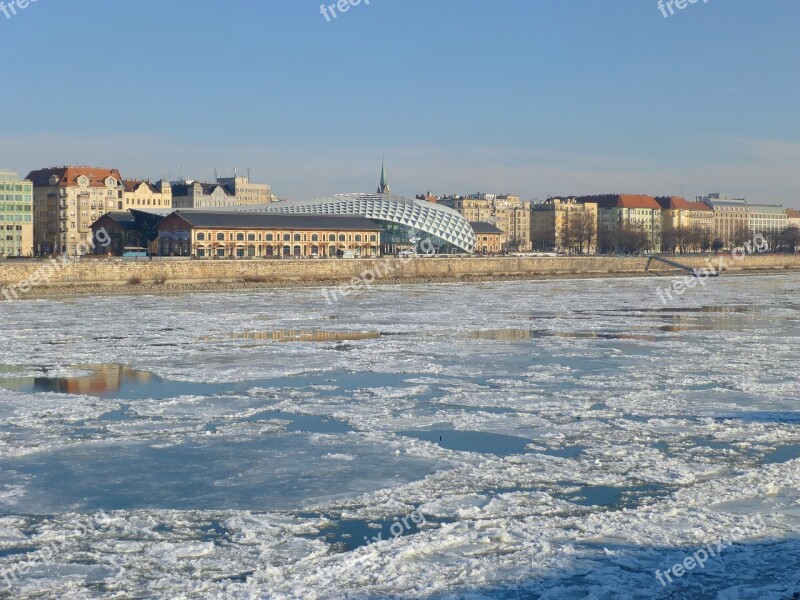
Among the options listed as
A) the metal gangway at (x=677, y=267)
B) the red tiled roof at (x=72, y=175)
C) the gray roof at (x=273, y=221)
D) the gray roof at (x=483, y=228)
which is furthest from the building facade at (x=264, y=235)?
the red tiled roof at (x=72, y=175)

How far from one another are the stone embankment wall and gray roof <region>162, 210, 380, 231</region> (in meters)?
12.9

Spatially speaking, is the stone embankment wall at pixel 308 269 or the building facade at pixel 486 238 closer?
the stone embankment wall at pixel 308 269

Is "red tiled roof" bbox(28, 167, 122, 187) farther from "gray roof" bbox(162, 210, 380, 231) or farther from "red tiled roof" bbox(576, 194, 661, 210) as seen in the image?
"red tiled roof" bbox(576, 194, 661, 210)

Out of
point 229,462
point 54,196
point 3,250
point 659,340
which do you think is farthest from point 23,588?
point 54,196

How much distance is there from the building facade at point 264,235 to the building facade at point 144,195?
2962 cm

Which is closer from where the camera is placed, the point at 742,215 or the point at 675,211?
the point at 675,211

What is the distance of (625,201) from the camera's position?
488ft

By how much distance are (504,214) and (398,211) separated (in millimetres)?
55156

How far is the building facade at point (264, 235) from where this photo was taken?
72.5 metres

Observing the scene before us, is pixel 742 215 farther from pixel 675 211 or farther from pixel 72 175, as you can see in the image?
pixel 72 175

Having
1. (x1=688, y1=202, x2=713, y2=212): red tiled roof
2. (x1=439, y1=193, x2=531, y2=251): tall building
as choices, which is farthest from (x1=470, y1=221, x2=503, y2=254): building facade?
(x1=688, y1=202, x2=713, y2=212): red tiled roof

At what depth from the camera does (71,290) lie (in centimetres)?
4631

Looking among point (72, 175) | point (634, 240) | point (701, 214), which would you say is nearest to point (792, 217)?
point (701, 214)

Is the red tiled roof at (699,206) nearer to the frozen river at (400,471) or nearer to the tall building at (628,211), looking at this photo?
the tall building at (628,211)
